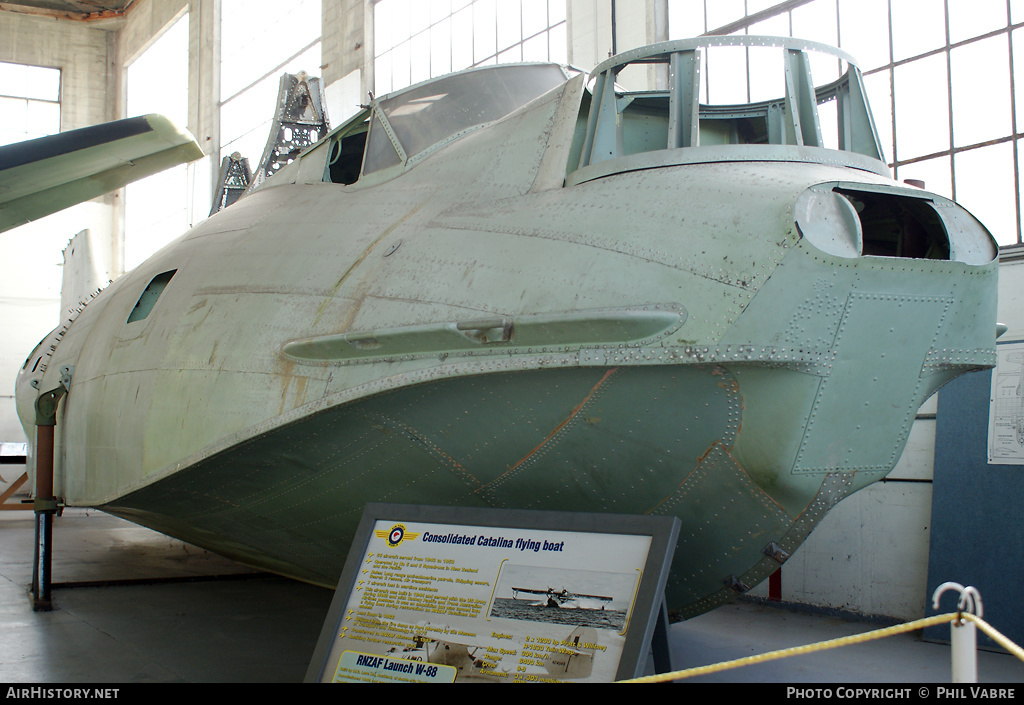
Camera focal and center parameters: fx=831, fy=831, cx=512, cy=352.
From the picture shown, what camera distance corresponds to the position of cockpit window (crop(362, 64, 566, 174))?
4.85 metres

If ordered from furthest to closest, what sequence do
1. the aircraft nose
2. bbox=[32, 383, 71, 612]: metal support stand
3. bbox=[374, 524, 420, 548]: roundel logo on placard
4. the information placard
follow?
bbox=[32, 383, 71, 612]: metal support stand, bbox=[374, 524, 420, 548]: roundel logo on placard, the aircraft nose, the information placard

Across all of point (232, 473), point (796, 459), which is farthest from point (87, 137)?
point (796, 459)

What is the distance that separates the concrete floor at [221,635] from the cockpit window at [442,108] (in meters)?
3.00

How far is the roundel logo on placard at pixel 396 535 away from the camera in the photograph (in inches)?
138

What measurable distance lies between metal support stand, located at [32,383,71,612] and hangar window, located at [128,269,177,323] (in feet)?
3.82

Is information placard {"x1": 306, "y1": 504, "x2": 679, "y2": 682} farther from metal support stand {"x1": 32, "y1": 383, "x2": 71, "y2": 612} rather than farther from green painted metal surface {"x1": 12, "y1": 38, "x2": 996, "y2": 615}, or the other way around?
metal support stand {"x1": 32, "y1": 383, "x2": 71, "y2": 612}

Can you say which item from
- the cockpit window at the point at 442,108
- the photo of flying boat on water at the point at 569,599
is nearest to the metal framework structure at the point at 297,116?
the cockpit window at the point at 442,108

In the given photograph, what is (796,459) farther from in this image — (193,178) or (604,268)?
(193,178)

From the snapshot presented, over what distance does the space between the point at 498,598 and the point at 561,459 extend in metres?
0.68

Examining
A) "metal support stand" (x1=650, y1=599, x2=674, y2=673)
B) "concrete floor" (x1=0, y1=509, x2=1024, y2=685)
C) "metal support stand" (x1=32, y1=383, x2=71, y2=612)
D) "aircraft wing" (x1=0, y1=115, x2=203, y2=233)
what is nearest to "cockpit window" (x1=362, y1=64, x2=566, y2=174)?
"metal support stand" (x1=650, y1=599, x2=674, y2=673)

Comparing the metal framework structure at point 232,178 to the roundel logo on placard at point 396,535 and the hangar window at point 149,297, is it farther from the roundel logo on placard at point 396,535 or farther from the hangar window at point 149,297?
the roundel logo on placard at point 396,535

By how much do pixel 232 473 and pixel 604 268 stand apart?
7.79ft

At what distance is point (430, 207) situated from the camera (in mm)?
4172

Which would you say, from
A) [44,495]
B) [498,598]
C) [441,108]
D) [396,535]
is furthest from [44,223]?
[498,598]
